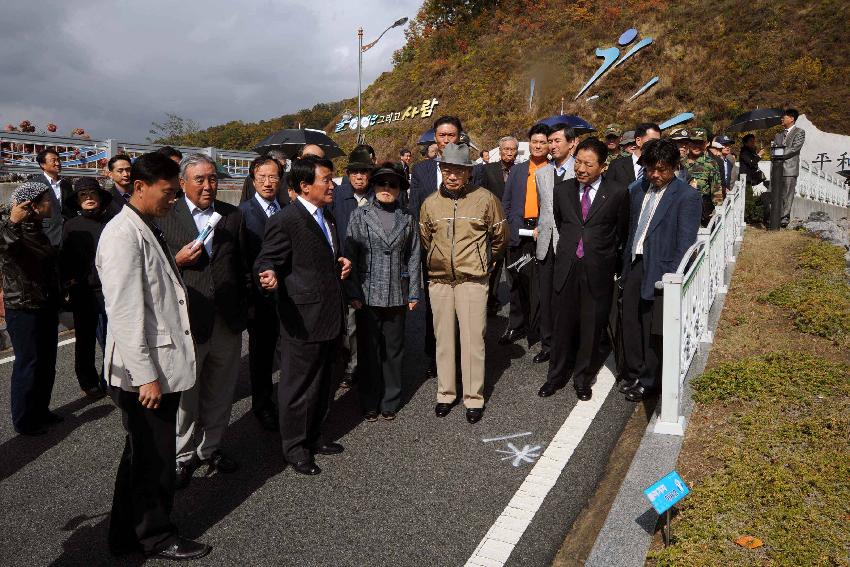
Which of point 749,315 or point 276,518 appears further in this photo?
point 749,315

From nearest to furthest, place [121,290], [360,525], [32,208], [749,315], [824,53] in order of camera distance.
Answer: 1. [121,290]
2. [360,525]
3. [32,208]
4. [749,315]
5. [824,53]

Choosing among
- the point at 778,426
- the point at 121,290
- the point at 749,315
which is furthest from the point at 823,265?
the point at 121,290

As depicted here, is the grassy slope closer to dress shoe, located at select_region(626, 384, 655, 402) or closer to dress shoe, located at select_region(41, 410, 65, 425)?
dress shoe, located at select_region(626, 384, 655, 402)

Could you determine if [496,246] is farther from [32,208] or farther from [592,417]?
[32,208]

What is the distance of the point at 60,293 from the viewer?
4.85 meters

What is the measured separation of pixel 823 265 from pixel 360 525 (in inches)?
299

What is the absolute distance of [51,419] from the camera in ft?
15.7

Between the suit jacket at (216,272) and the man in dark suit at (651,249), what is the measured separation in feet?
9.63

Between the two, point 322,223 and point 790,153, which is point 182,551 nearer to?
point 322,223

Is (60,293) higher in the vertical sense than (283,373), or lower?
higher

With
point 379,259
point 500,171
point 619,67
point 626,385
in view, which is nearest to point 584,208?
point 626,385

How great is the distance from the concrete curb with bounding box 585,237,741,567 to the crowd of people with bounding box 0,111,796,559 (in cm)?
103

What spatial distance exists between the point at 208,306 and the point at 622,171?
4812 millimetres

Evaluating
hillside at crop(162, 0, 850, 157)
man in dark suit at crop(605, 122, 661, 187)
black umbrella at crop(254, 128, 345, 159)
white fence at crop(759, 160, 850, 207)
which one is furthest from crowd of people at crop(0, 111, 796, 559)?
hillside at crop(162, 0, 850, 157)
